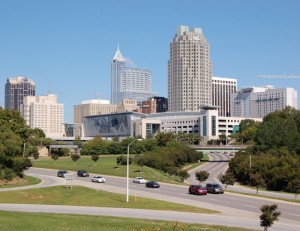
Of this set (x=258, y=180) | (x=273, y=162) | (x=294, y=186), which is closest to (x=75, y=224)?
(x=294, y=186)

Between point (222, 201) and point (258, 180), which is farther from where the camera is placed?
point (258, 180)

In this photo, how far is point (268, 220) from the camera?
34375mm

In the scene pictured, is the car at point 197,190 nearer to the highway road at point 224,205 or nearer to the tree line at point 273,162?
the highway road at point 224,205

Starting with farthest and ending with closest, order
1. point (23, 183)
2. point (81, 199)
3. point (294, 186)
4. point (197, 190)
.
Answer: point (294, 186) < point (23, 183) < point (197, 190) < point (81, 199)

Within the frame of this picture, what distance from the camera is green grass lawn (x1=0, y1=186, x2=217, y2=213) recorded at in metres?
54.0

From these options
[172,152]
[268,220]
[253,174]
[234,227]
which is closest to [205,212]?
[234,227]

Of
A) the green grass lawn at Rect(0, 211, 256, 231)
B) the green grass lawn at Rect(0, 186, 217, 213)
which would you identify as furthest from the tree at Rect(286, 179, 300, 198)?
the green grass lawn at Rect(0, 211, 256, 231)

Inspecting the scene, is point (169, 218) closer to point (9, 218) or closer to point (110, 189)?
point (9, 218)

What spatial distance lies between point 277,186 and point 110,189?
36822mm

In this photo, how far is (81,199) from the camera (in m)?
59.8

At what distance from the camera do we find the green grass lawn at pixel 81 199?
53969mm

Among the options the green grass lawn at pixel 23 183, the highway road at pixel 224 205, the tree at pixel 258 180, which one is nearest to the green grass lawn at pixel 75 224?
the highway road at pixel 224 205

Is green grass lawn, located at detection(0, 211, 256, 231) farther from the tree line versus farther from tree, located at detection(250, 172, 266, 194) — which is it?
tree, located at detection(250, 172, 266, 194)

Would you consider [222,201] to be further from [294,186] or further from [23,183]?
[23,183]
